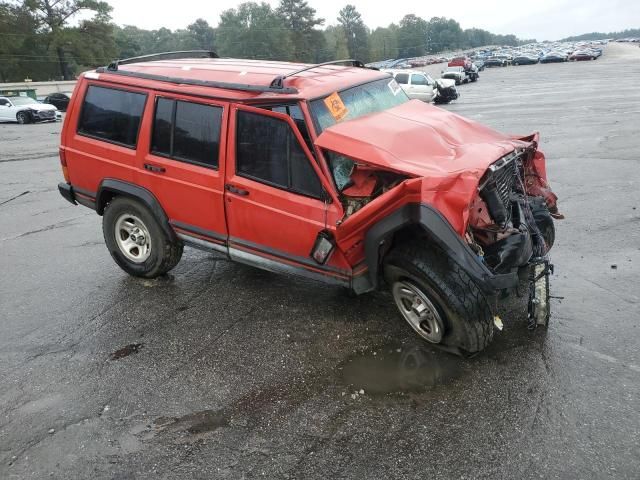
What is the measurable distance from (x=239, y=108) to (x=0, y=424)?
2.96 meters

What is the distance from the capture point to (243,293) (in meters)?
5.22

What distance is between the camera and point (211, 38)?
449 feet

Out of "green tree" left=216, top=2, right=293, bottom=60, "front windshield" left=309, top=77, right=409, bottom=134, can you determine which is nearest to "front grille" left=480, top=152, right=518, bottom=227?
"front windshield" left=309, top=77, right=409, bottom=134

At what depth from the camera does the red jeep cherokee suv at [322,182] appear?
146 inches

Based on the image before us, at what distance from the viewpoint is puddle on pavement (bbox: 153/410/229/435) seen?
3.38 meters

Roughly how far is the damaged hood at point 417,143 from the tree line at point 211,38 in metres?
77.5

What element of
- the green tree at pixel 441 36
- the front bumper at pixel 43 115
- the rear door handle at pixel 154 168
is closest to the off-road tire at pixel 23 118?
the front bumper at pixel 43 115

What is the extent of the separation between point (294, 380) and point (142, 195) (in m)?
2.50

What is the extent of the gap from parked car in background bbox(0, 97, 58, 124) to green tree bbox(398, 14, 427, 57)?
153 meters

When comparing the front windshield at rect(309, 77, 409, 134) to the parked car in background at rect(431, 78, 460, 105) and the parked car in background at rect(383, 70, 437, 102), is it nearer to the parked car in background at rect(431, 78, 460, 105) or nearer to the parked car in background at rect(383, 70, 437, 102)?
the parked car in background at rect(383, 70, 437, 102)

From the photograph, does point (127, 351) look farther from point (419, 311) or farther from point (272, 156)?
point (419, 311)

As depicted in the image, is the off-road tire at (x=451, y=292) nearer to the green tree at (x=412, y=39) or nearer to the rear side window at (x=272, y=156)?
Answer: the rear side window at (x=272, y=156)

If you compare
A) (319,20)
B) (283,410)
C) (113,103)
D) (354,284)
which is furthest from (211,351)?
(319,20)

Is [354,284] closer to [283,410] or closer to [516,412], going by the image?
[283,410]
